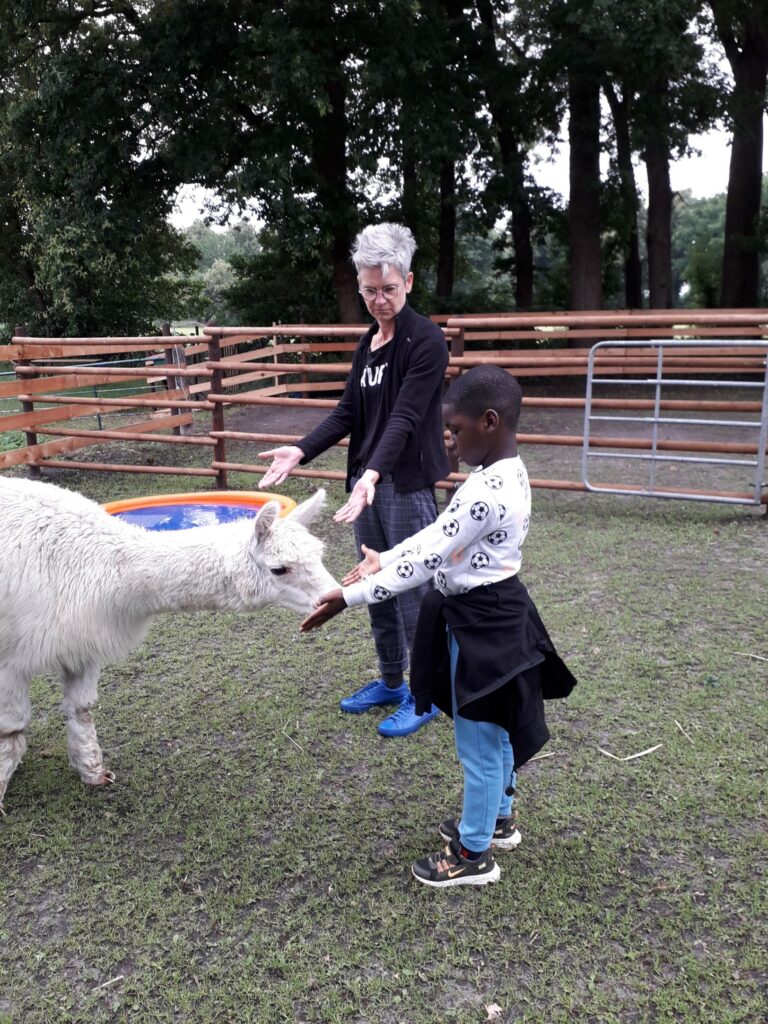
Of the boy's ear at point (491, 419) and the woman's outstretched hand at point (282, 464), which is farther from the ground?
the boy's ear at point (491, 419)

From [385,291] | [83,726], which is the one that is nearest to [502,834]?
[83,726]

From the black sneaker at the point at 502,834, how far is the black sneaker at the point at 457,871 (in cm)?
13

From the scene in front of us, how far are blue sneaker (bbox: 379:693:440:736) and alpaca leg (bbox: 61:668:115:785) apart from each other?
1.08 m

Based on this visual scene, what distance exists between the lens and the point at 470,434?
2.14 metres

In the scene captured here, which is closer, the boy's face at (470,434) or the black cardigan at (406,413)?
the boy's face at (470,434)

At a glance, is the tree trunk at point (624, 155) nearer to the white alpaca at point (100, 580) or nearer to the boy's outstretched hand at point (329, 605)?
the white alpaca at point (100, 580)

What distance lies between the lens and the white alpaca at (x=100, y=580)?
264 centimetres

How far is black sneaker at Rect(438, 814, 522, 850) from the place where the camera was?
2.60 meters

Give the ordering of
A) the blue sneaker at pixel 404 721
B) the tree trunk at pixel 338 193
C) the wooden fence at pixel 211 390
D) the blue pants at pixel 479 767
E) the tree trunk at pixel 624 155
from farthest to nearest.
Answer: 1. the tree trunk at pixel 624 155
2. the tree trunk at pixel 338 193
3. the wooden fence at pixel 211 390
4. the blue sneaker at pixel 404 721
5. the blue pants at pixel 479 767

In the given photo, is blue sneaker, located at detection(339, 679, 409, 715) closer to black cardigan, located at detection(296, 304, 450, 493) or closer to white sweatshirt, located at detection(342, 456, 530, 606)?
black cardigan, located at detection(296, 304, 450, 493)

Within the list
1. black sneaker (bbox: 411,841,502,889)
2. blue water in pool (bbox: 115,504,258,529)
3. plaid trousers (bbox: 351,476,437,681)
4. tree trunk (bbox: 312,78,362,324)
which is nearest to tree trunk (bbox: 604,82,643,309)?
tree trunk (bbox: 312,78,362,324)

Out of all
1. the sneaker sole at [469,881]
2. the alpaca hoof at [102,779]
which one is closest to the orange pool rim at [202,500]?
the alpaca hoof at [102,779]

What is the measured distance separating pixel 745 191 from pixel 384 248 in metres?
17.0

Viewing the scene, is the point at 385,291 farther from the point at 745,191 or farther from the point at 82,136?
the point at 745,191
